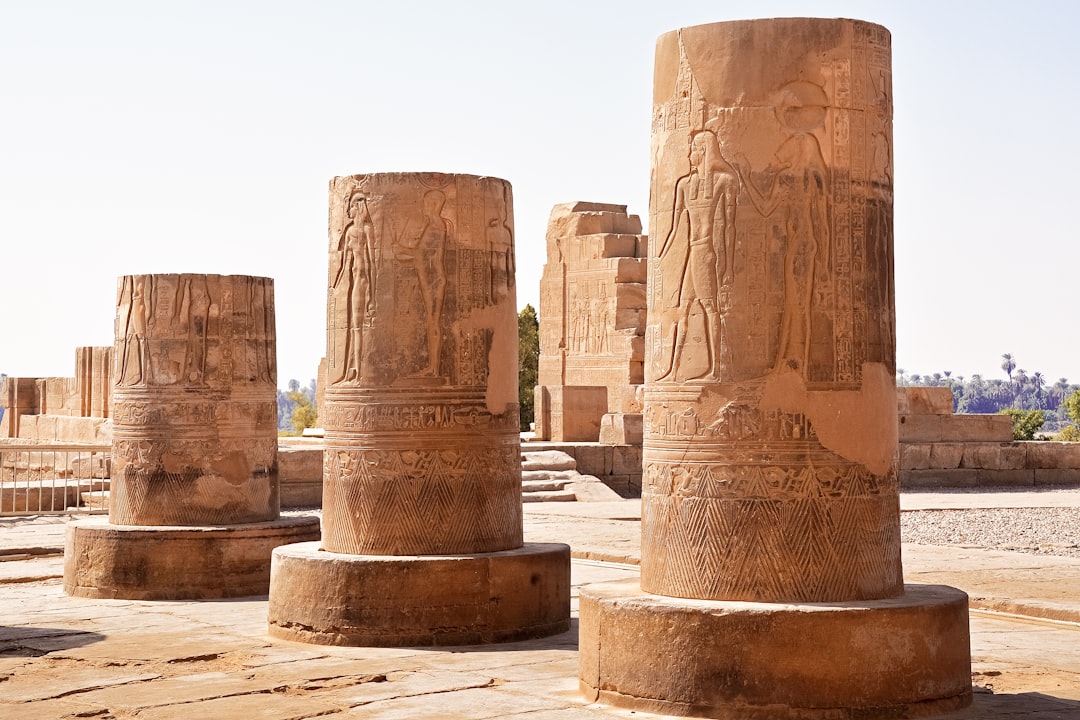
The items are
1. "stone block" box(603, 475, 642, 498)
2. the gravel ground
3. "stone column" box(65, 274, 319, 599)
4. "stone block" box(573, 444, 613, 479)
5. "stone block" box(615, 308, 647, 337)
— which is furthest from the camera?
"stone block" box(615, 308, 647, 337)

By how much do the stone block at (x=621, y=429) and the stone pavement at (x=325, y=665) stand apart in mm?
10556

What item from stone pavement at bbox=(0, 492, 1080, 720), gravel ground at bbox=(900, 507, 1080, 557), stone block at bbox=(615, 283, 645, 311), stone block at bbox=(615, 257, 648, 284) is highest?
stone block at bbox=(615, 257, 648, 284)

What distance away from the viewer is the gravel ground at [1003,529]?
13711 millimetres

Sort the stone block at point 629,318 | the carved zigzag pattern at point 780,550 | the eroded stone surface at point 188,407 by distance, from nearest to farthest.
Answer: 1. the carved zigzag pattern at point 780,550
2. the eroded stone surface at point 188,407
3. the stone block at point 629,318

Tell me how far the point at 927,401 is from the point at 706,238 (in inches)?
773

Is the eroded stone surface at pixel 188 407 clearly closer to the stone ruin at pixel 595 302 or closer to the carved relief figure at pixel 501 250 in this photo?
the carved relief figure at pixel 501 250

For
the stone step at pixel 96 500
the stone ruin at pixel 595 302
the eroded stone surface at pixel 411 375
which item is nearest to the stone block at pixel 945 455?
the stone ruin at pixel 595 302

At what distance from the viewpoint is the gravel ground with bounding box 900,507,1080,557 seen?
1371 cm

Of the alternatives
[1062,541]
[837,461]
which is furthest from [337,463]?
[1062,541]

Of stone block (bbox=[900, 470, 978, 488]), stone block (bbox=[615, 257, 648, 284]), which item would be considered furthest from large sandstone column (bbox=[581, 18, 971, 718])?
stone block (bbox=[615, 257, 648, 284])

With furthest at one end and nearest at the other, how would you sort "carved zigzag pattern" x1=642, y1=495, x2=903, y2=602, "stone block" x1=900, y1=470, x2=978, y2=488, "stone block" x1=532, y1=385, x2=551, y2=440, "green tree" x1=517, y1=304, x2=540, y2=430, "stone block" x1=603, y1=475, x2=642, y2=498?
"green tree" x1=517, y1=304, x2=540, y2=430
"stone block" x1=900, y1=470, x2=978, y2=488
"stone block" x1=532, y1=385, x2=551, y2=440
"stone block" x1=603, y1=475, x2=642, y2=498
"carved zigzag pattern" x1=642, y1=495, x2=903, y2=602

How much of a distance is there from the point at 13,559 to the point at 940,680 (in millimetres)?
9083

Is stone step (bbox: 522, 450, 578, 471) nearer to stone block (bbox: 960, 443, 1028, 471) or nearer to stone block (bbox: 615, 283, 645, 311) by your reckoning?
stone block (bbox: 960, 443, 1028, 471)

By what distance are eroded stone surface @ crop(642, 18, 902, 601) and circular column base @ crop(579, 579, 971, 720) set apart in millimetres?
224
